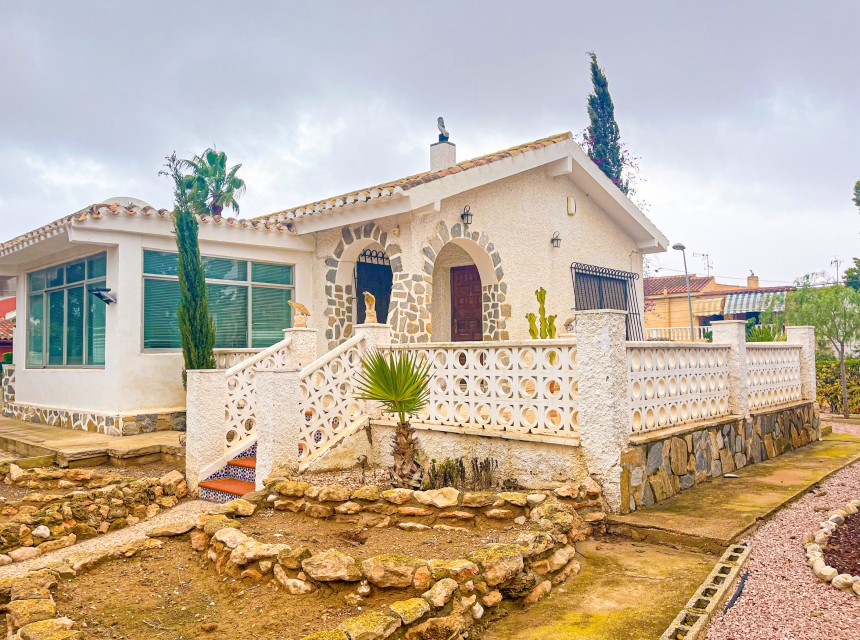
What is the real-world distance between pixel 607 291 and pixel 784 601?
10.4 m

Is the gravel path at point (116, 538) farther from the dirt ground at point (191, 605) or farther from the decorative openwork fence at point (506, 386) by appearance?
the decorative openwork fence at point (506, 386)

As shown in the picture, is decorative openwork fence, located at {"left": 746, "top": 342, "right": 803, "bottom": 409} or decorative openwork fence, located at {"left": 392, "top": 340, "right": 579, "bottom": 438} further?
decorative openwork fence, located at {"left": 746, "top": 342, "right": 803, "bottom": 409}

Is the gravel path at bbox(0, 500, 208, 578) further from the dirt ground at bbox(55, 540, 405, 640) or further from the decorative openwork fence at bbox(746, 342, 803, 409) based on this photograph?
the decorative openwork fence at bbox(746, 342, 803, 409)

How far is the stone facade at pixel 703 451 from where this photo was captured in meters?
5.69

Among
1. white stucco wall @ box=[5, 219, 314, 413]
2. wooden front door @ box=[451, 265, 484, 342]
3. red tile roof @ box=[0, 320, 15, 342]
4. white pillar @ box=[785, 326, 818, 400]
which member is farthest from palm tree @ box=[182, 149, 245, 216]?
white pillar @ box=[785, 326, 818, 400]

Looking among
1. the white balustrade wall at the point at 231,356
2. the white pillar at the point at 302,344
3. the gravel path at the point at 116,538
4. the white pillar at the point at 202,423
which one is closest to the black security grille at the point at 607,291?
the white pillar at the point at 302,344

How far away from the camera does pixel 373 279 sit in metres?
12.5

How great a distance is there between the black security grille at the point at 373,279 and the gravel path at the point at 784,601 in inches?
336

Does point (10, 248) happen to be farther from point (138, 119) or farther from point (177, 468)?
point (177, 468)

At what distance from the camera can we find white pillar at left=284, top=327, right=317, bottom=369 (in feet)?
31.6

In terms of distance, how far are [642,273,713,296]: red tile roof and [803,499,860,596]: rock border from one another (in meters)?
24.4

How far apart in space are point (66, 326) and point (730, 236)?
832 inches

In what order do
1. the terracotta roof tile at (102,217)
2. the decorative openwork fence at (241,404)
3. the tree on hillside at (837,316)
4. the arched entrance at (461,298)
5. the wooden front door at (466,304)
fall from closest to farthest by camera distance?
the decorative openwork fence at (241,404)
the terracotta roof tile at (102,217)
the arched entrance at (461,298)
the wooden front door at (466,304)
the tree on hillside at (837,316)

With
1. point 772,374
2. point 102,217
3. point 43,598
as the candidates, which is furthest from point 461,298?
point 43,598
